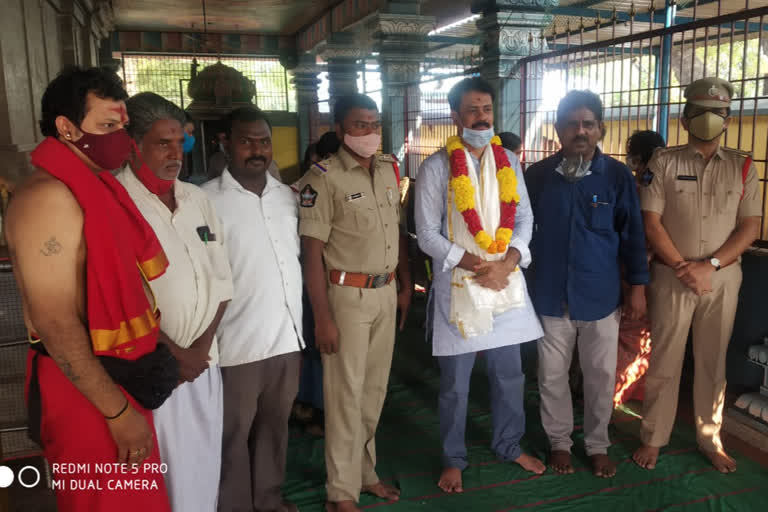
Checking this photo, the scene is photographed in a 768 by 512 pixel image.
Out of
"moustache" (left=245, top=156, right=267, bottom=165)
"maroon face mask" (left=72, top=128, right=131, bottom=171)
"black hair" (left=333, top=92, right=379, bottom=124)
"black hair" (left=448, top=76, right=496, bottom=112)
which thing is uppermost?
"black hair" (left=448, top=76, right=496, bottom=112)

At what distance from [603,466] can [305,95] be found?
45.4ft

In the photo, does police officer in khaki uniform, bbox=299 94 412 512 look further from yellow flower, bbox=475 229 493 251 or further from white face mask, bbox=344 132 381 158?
yellow flower, bbox=475 229 493 251

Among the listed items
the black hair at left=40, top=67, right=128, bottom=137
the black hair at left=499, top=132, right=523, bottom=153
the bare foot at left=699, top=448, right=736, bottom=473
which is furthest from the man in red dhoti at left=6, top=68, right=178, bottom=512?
the black hair at left=499, top=132, right=523, bottom=153

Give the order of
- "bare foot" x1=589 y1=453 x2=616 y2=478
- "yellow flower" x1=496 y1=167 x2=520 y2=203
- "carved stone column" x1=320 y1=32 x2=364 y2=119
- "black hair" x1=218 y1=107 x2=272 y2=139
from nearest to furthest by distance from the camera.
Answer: "black hair" x1=218 y1=107 x2=272 y2=139, "yellow flower" x1=496 y1=167 x2=520 y2=203, "bare foot" x1=589 y1=453 x2=616 y2=478, "carved stone column" x1=320 y1=32 x2=364 y2=119

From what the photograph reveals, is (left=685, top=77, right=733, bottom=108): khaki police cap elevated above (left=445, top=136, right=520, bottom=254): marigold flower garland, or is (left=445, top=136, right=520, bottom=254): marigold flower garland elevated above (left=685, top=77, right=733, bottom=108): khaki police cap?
(left=685, top=77, right=733, bottom=108): khaki police cap

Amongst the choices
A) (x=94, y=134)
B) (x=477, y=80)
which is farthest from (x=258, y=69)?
(x=94, y=134)

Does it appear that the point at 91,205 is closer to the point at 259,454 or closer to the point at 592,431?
the point at 259,454

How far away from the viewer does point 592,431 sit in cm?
329

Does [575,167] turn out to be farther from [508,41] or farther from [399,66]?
[399,66]

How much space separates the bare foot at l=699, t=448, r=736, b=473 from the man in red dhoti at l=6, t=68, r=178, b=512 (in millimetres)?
2799

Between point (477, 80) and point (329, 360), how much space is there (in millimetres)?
1541

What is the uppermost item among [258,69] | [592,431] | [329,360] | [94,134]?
[258,69]

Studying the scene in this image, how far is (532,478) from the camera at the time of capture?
3.17 meters

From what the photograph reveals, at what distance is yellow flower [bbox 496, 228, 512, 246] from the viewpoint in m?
2.98
